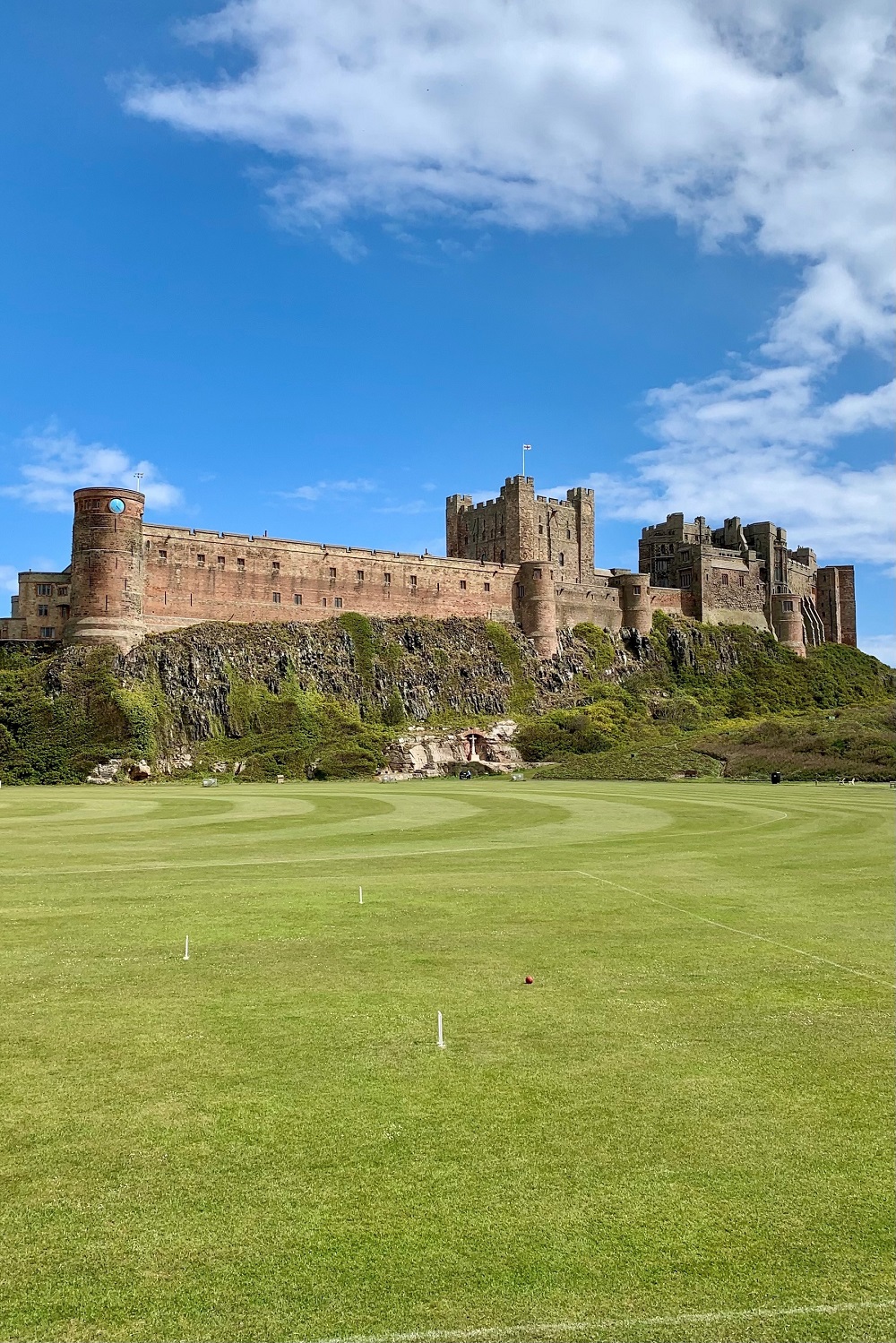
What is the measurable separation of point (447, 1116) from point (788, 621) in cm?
11767

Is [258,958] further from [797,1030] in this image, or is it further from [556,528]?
[556,528]

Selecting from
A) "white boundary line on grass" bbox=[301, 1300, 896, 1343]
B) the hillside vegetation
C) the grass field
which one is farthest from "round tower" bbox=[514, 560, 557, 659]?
"white boundary line on grass" bbox=[301, 1300, 896, 1343]

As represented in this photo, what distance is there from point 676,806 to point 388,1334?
118ft

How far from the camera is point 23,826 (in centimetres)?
3338

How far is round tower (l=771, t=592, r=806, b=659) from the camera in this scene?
11919cm

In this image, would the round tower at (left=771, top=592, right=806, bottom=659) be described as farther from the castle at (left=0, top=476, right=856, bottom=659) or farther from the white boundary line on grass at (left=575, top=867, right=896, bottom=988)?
the white boundary line on grass at (left=575, top=867, right=896, bottom=988)

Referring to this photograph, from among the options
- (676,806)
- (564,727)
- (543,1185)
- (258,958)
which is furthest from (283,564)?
(543,1185)

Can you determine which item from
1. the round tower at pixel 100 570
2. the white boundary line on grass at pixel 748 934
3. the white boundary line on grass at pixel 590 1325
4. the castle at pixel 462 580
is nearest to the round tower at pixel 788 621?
the castle at pixel 462 580

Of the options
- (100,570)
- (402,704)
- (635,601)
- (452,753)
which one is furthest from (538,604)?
(100,570)

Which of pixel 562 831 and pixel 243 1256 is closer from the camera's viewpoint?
pixel 243 1256

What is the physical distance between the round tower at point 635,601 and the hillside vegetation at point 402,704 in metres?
1.91

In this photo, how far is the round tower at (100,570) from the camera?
81.8m

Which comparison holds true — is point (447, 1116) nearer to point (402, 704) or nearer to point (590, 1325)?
point (590, 1325)

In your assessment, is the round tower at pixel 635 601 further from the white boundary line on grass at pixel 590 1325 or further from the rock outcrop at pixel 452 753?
the white boundary line on grass at pixel 590 1325
